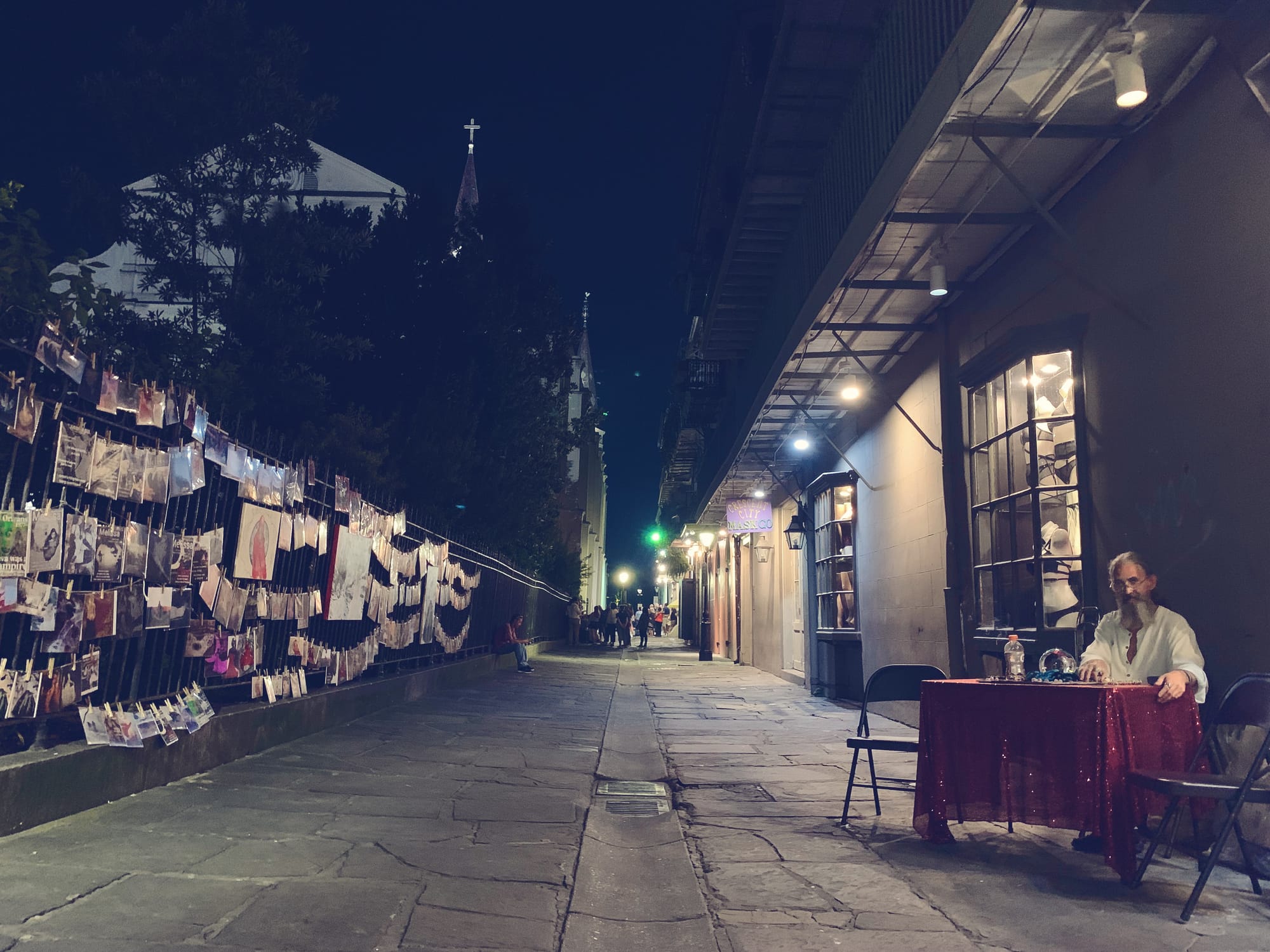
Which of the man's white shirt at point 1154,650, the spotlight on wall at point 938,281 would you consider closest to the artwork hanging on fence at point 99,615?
the man's white shirt at point 1154,650

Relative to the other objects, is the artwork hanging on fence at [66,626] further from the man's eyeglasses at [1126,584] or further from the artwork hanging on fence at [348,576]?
the man's eyeglasses at [1126,584]

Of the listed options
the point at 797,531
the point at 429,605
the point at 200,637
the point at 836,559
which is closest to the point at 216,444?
the point at 200,637

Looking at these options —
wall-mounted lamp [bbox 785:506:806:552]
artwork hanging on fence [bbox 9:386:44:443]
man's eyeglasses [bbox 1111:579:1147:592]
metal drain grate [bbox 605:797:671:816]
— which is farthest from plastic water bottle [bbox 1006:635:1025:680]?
wall-mounted lamp [bbox 785:506:806:552]

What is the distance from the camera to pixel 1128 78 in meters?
4.29

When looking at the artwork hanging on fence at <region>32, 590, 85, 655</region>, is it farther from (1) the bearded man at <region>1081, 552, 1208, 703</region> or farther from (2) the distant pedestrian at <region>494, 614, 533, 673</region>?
(2) the distant pedestrian at <region>494, 614, 533, 673</region>

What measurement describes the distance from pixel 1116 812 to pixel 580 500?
5092cm

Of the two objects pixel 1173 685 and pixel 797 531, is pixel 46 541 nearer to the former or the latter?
pixel 1173 685

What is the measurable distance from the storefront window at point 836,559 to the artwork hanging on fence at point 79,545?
998cm

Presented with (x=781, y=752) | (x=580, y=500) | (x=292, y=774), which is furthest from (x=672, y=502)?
(x=292, y=774)

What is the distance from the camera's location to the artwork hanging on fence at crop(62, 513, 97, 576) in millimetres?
4371

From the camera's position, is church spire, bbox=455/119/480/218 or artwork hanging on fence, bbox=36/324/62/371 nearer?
artwork hanging on fence, bbox=36/324/62/371

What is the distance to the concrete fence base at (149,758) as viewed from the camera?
395cm

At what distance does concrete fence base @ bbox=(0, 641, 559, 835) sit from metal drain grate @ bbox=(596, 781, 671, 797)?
246 cm

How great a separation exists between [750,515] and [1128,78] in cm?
1405
